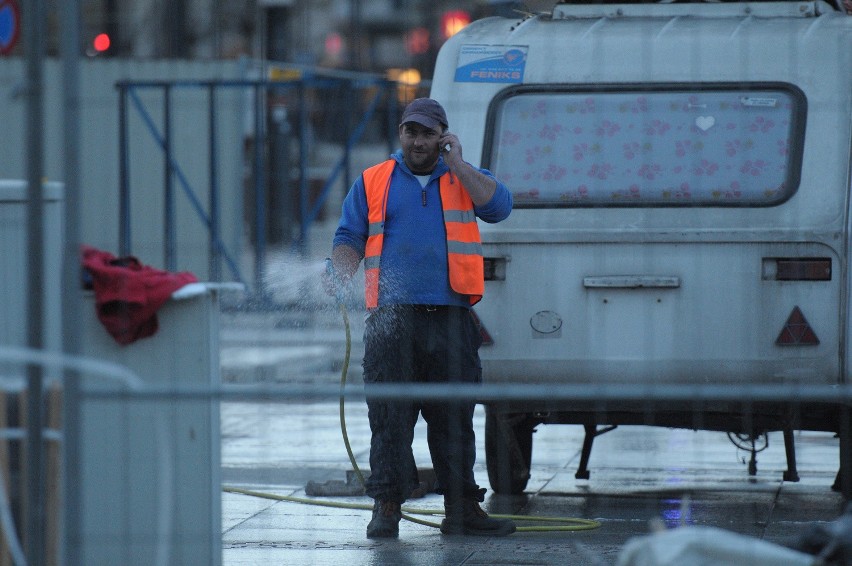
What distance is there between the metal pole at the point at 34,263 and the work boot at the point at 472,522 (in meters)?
2.78

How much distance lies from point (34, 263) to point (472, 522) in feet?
9.93

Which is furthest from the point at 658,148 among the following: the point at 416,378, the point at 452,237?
the point at 416,378

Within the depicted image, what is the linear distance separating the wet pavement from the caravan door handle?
1.08 metres

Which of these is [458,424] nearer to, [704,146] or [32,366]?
[704,146]

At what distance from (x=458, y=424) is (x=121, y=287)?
229 centimetres

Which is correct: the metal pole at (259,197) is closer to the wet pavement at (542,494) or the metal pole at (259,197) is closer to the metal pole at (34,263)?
the wet pavement at (542,494)

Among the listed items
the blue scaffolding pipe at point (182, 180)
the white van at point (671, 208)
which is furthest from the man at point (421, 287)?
the blue scaffolding pipe at point (182, 180)

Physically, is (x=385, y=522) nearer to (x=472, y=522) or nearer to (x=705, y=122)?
(x=472, y=522)

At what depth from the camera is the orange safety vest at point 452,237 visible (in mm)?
6551

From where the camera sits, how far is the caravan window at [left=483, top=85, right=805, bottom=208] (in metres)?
7.25

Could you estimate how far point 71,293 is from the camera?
412 cm

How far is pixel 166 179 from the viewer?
1652cm

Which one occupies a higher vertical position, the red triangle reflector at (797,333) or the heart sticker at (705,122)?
the heart sticker at (705,122)

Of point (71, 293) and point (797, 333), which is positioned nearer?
point (71, 293)
